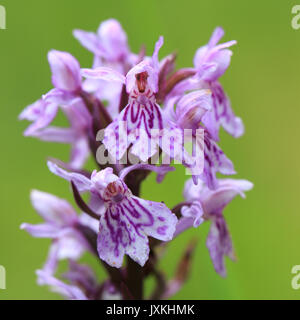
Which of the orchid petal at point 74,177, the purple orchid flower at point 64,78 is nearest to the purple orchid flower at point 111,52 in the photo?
the purple orchid flower at point 64,78

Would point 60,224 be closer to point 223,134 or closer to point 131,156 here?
point 131,156

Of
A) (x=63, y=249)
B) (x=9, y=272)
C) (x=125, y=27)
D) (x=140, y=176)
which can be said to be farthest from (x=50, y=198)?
(x=125, y=27)

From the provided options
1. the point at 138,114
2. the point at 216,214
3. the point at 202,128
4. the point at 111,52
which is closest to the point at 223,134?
the point at 111,52

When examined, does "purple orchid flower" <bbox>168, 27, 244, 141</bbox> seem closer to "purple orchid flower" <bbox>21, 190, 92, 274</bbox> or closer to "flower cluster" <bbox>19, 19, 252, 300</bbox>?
"flower cluster" <bbox>19, 19, 252, 300</bbox>

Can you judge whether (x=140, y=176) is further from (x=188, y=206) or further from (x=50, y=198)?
(x=50, y=198)

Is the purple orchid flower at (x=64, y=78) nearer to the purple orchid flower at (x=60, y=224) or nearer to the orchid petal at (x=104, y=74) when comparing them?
the orchid petal at (x=104, y=74)

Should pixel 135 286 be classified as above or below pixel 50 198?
below
